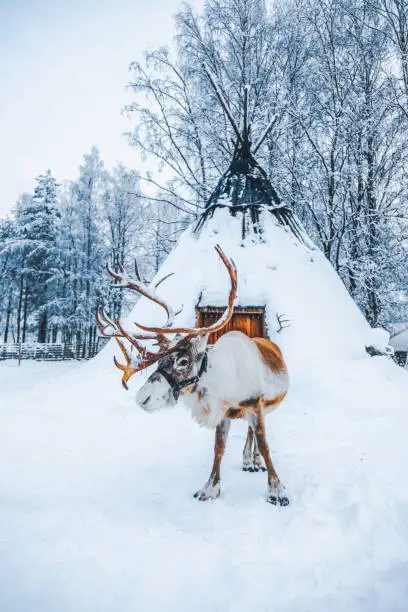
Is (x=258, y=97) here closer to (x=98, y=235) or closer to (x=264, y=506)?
(x=264, y=506)

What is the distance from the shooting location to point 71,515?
2.51m

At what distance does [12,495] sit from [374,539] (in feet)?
9.74

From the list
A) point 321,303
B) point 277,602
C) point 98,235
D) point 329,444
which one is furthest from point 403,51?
point 98,235

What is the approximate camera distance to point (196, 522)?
2.40m

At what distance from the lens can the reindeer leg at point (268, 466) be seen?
2.63m

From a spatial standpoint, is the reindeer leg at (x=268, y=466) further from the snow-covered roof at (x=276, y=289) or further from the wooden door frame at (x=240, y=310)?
the wooden door frame at (x=240, y=310)

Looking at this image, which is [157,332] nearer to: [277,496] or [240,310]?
[277,496]

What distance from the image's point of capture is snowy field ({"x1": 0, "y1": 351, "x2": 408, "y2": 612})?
1.74 meters

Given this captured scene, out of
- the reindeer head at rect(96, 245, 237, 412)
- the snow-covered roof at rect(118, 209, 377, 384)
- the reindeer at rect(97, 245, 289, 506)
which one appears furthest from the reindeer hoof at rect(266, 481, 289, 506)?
the snow-covered roof at rect(118, 209, 377, 384)

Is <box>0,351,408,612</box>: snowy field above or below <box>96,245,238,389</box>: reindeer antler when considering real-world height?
below

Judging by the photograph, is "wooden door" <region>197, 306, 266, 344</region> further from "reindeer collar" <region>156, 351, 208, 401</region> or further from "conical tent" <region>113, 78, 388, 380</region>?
"reindeer collar" <region>156, 351, 208, 401</region>

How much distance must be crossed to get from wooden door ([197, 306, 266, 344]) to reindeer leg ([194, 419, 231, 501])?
13.6ft

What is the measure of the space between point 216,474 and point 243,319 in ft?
15.0

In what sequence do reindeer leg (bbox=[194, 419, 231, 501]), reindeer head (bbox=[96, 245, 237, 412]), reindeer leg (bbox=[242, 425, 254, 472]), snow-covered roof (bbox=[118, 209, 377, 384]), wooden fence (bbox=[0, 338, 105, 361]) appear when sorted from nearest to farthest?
reindeer head (bbox=[96, 245, 237, 412]), reindeer leg (bbox=[194, 419, 231, 501]), reindeer leg (bbox=[242, 425, 254, 472]), snow-covered roof (bbox=[118, 209, 377, 384]), wooden fence (bbox=[0, 338, 105, 361])
